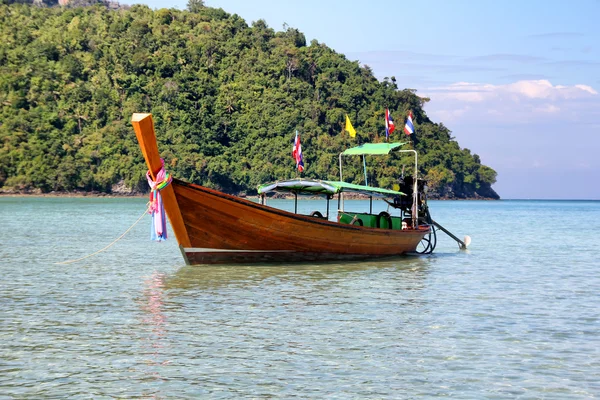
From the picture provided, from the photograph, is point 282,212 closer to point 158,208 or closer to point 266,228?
point 266,228

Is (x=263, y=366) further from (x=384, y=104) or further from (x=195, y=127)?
(x=384, y=104)

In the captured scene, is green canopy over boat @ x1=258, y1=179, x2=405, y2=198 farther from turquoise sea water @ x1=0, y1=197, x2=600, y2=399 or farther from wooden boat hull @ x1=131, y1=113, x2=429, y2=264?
turquoise sea water @ x1=0, y1=197, x2=600, y2=399

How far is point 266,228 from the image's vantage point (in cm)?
1800

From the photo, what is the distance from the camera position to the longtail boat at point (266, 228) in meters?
16.9

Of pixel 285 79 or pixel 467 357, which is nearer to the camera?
pixel 467 357

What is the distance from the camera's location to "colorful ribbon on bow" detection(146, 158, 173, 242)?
15.2 m

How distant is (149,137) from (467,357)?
7.53m

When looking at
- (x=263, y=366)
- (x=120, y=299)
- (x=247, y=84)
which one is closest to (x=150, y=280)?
(x=120, y=299)

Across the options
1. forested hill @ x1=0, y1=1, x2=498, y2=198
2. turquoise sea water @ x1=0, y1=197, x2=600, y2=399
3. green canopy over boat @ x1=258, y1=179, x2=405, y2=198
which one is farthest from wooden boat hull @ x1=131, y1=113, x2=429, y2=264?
forested hill @ x1=0, y1=1, x2=498, y2=198

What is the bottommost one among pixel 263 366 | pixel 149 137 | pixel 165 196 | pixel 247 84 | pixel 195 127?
pixel 263 366

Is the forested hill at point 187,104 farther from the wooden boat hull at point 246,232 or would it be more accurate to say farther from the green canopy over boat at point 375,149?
the wooden boat hull at point 246,232

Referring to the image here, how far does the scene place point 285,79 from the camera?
127375 mm

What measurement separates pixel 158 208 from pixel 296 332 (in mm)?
5668

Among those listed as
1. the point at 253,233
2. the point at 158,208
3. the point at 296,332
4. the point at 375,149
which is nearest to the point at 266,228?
the point at 253,233
